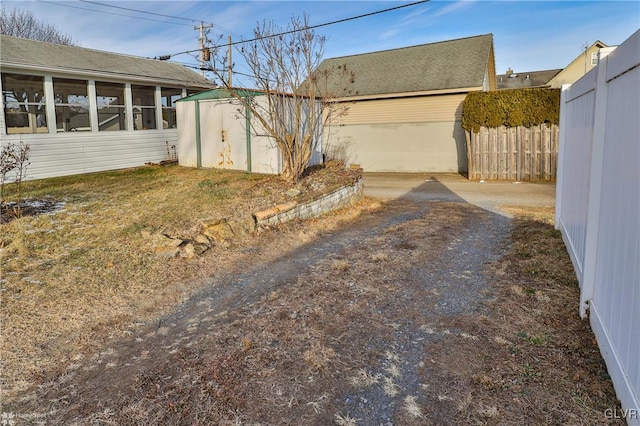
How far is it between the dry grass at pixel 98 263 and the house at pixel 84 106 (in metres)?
3.23

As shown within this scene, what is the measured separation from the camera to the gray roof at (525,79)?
117 ft

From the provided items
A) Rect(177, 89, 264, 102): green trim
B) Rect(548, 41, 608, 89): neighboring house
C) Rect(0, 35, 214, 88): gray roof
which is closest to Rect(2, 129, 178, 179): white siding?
Rect(0, 35, 214, 88): gray roof

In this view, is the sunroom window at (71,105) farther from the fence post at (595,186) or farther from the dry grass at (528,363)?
the fence post at (595,186)

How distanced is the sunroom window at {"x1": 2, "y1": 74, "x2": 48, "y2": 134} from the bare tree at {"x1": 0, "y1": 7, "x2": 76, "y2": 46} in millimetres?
17744

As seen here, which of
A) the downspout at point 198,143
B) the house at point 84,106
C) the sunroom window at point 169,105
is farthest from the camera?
the sunroom window at point 169,105

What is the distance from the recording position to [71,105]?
Result: 11.9 meters

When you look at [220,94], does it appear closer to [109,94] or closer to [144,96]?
[109,94]

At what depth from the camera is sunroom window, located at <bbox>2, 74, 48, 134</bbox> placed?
10.5 meters

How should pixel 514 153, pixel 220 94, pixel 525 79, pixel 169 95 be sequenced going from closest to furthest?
pixel 220 94
pixel 514 153
pixel 169 95
pixel 525 79

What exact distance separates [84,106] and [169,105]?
9.75ft

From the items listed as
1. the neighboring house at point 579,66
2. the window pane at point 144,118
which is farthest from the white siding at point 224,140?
the neighboring house at point 579,66

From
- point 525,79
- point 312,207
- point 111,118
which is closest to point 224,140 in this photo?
point 312,207

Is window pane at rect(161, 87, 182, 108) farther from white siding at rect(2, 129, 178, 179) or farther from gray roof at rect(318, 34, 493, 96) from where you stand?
gray roof at rect(318, 34, 493, 96)

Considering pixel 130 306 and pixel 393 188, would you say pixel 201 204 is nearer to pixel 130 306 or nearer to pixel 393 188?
pixel 130 306
